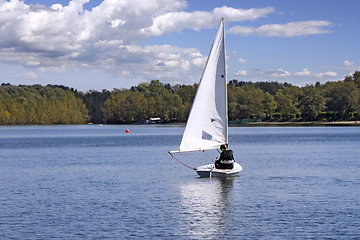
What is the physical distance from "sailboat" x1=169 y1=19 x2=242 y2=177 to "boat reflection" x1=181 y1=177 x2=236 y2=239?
77.8 inches

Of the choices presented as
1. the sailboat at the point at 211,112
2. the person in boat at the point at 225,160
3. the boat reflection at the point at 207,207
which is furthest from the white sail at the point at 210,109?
the boat reflection at the point at 207,207

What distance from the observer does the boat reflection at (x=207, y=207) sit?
1011 inches

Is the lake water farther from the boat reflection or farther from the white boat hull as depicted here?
the white boat hull

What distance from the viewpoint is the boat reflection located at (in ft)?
84.2

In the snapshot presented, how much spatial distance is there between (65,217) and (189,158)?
137ft

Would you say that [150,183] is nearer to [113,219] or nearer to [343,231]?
[113,219]

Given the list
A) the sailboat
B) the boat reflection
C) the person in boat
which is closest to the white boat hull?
the sailboat

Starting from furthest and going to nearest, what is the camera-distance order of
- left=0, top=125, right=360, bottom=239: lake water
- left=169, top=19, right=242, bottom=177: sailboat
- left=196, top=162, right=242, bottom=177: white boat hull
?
1. left=169, top=19, right=242, bottom=177: sailboat
2. left=196, top=162, right=242, bottom=177: white boat hull
3. left=0, top=125, right=360, bottom=239: lake water

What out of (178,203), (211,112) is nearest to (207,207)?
(178,203)

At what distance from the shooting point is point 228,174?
43062 mm

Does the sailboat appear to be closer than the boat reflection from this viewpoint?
No

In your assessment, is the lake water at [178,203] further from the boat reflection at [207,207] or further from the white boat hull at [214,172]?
the white boat hull at [214,172]

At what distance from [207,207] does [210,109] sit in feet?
42.7

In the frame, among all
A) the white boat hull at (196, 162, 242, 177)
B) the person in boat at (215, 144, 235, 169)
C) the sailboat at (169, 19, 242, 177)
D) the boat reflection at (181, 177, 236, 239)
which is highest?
the sailboat at (169, 19, 242, 177)
